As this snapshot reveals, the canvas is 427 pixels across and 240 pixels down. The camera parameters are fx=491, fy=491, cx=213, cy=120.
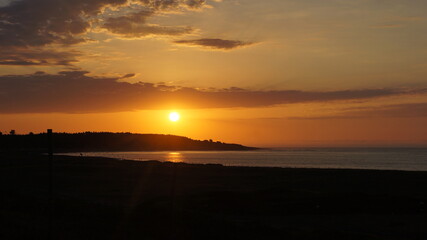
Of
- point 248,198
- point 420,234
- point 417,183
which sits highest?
point 417,183

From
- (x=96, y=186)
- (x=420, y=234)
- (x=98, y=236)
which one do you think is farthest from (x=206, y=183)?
(x=98, y=236)

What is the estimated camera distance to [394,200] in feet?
93.5

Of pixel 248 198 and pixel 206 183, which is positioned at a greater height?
pixel 206 183

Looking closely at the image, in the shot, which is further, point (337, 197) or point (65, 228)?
point (337, 197)

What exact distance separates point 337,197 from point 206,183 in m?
16.5

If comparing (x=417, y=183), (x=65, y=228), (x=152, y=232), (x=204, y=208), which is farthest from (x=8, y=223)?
(x=417, y=183)

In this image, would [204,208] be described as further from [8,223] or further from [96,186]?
[96,186]

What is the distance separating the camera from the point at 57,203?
23.4 meters

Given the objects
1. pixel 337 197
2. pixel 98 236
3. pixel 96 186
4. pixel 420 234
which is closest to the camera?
pixel 98 236

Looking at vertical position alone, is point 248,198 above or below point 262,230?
above

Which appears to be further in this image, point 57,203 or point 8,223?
point 57,203

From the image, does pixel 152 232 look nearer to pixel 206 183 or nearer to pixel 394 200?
pixel 394 200

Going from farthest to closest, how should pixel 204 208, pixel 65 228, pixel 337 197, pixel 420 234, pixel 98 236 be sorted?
pixel 337 197 → pixel 204 208 → pixel 420 234 → pixel 65 228 → pixel 98 236

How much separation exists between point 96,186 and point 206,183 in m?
9.52
